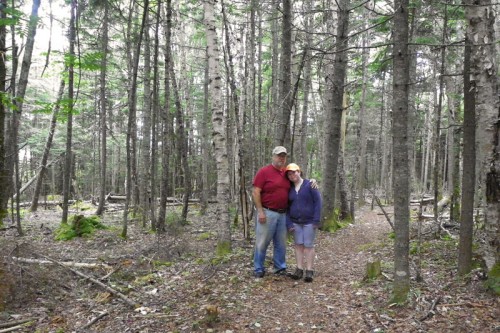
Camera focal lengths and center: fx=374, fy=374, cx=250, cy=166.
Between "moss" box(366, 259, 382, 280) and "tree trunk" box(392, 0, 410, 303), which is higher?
"tree trunk" box(392, 0, 410, 303)

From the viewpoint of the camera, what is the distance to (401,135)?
14.8ft

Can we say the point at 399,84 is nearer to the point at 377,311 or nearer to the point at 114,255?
the point at 377,311

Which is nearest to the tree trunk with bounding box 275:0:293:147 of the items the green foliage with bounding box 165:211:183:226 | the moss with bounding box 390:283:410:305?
the moss with bounding box 390:283:410:305

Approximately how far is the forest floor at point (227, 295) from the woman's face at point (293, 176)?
66.3 inches

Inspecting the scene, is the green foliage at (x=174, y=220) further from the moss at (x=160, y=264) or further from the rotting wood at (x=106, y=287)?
the rotting wood at (x=106, y=287)

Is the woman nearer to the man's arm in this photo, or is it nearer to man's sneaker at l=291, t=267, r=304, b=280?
man's sneaker at l=291, t=267, r=304, b=280

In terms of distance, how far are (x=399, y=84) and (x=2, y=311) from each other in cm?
626

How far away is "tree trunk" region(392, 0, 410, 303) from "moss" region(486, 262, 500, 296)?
105 centimetres

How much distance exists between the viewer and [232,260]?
7.18 meters

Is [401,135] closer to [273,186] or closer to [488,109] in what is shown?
[488,109]

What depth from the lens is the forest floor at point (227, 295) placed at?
14.9 feet

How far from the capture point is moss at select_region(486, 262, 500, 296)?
4.61 metres

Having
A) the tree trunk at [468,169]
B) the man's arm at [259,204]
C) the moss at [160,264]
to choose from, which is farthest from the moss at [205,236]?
the tree trunk at [468,169]

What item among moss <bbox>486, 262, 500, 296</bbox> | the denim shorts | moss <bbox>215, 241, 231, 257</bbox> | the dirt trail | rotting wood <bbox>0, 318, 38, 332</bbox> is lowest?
rotting wood <bbox>0, 318, 38, 332</bbox>
